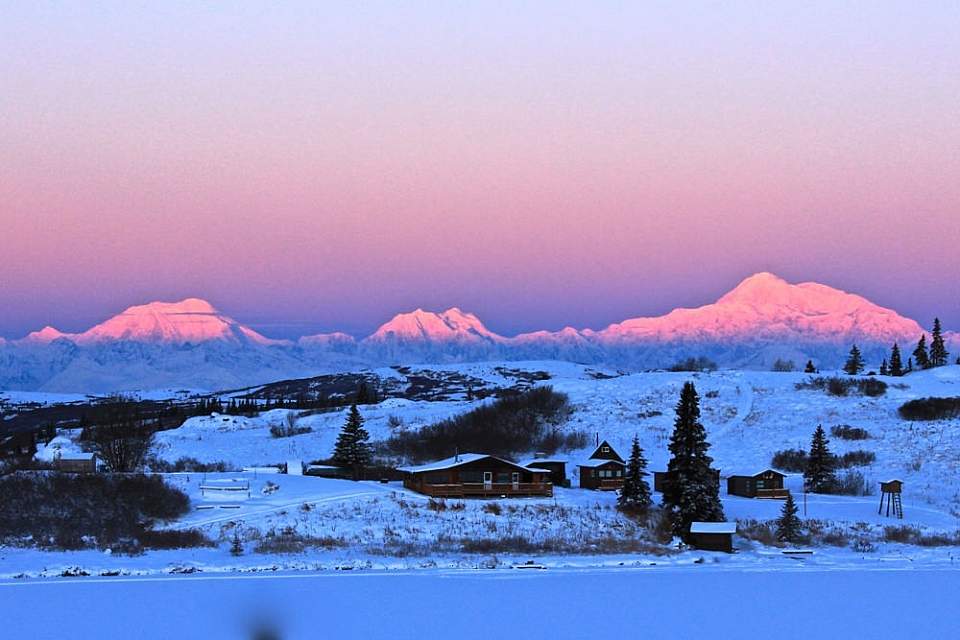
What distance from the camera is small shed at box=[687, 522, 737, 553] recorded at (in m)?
45.0

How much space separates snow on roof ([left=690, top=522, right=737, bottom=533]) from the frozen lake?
637 centimetres

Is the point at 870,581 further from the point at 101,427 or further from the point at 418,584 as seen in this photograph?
the point at 101,427

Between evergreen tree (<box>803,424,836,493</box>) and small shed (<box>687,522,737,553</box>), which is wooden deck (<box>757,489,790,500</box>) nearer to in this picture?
evergreen tree (<box>803,424,836,493</box>)

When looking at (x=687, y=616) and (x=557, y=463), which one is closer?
(x=687, y=616)

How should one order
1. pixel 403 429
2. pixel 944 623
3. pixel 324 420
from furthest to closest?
pixel 324 420 < pixel 403 429 < pixel 944 623

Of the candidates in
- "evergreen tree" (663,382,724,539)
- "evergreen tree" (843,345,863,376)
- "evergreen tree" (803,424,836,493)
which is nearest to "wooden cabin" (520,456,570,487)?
"evergreen tree" (803,424,836,493)

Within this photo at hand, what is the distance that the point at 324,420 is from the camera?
11106 centimetres

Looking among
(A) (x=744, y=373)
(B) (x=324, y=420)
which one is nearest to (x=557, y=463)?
(B) (x=324, y=420)

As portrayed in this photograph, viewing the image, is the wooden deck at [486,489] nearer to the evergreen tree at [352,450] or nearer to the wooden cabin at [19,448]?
the evergreen tree at [352,450]

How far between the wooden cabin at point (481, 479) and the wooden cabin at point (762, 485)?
15006 millimetres

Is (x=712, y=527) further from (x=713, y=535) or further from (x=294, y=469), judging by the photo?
(x=294, y=469)

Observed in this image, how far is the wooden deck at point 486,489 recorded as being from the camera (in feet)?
192

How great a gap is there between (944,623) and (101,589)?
2879 cm

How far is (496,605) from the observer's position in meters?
31.1
